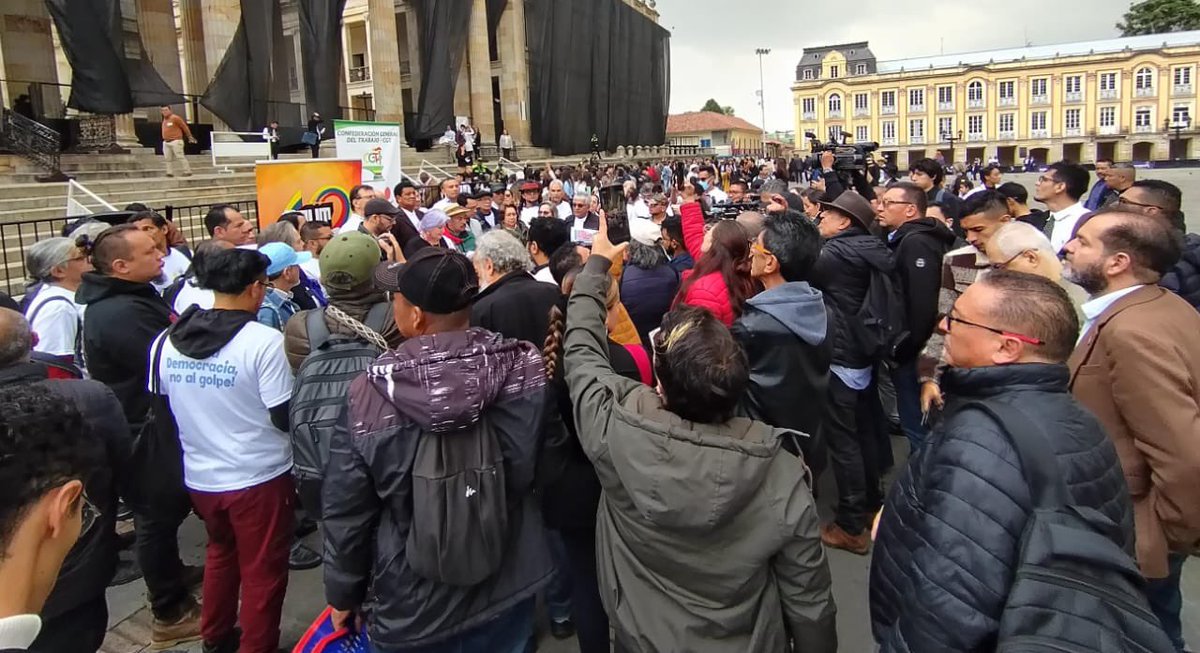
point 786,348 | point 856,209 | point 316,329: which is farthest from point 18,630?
point 856,209

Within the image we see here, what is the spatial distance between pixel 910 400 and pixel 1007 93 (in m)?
89.8

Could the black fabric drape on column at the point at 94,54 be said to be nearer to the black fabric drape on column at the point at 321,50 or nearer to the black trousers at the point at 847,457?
the black fabric drape on column at the point at 321,50

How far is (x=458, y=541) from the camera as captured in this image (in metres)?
1.83

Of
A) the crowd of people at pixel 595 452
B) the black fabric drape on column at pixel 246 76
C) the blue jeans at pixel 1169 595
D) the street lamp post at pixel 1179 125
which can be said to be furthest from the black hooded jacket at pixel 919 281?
the street lamp post at pixel 1179 125

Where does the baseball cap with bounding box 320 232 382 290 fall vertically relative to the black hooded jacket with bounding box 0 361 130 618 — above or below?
above

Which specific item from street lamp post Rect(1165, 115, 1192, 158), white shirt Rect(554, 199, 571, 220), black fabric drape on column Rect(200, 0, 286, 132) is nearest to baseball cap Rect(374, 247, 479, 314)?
white shirt Rect(554, 199, 571, 220)

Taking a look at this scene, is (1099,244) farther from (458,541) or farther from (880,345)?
(458,541)

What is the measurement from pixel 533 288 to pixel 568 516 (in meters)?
0.95

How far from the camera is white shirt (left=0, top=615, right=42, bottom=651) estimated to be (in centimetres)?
96

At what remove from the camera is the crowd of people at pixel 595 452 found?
1362 millimetres

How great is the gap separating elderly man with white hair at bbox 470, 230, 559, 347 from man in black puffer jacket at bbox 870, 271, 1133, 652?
1523mm

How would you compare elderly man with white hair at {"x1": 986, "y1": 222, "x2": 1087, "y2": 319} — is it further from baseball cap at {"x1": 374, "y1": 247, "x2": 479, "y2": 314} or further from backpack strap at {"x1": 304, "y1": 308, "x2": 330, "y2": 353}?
backpack strap at {"x1": 304, "y1": 308, "x2": 330, "y2": 353}

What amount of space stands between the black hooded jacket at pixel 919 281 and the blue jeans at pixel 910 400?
0.08m

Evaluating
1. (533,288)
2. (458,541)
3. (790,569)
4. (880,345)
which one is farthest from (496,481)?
(880,345)
